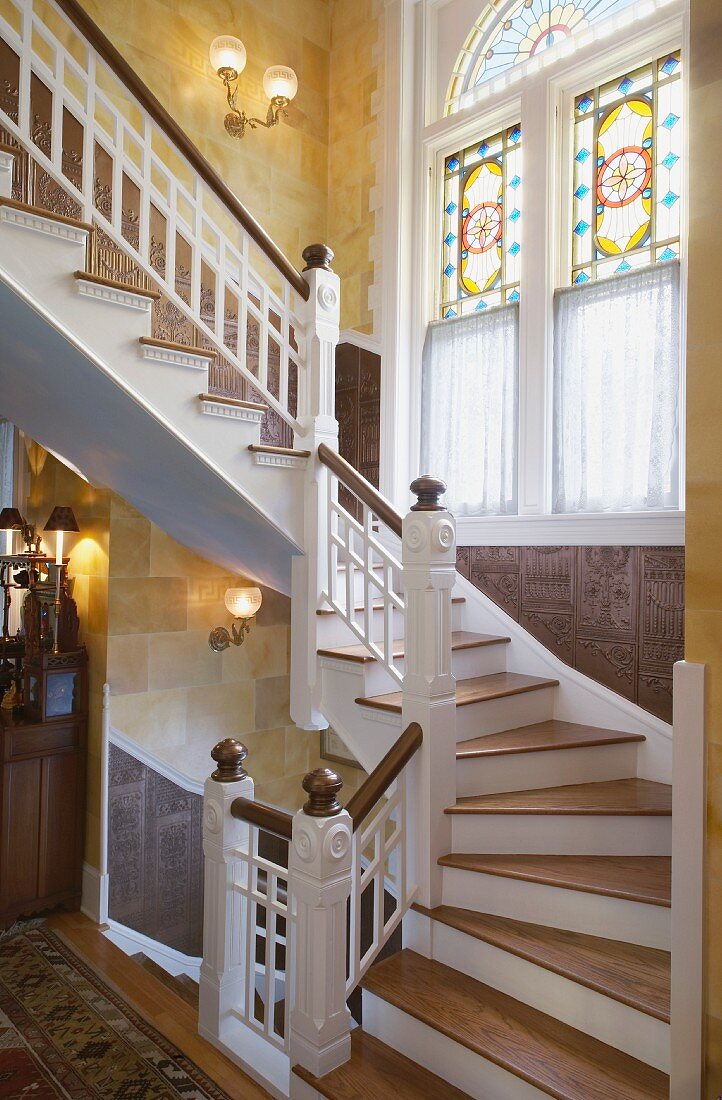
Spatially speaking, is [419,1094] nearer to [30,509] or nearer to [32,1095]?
[32,1095]

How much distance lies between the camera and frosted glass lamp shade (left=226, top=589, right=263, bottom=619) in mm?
4285

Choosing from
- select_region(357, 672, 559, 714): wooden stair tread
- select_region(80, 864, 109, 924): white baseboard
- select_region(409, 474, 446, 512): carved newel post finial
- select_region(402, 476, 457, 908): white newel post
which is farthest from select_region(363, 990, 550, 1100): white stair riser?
select_region(80, 864, 109, 924): white baseboard

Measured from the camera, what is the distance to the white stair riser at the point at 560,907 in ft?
8.04

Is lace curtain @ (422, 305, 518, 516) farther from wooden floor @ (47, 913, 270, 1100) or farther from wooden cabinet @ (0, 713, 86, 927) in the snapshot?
wooden floor @ (47, 913, 270, 1100)

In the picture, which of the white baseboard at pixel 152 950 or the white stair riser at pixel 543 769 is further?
the white baseboard at pixel 152 950

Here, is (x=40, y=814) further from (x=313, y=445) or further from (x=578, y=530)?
(x=578, y=530)

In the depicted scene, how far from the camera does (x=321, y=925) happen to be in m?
2.41

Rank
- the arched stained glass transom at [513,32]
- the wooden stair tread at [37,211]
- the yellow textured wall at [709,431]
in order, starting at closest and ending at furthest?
the yellow textured wall at [709,431] → the wooden stair tread at [37,211] → the arched stained glass transom at [513,32]

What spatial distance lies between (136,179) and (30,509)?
2.86m

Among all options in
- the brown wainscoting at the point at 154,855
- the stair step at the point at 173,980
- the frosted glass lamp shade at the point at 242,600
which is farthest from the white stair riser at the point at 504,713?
the stair step at the point at 173,980

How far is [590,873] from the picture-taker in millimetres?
2646

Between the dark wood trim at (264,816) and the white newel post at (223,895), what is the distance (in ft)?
0.17

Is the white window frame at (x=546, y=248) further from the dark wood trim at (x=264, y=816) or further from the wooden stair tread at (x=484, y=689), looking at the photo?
the dark wood trim at (x=264, y=816)

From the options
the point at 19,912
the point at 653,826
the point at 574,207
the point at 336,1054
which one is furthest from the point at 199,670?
the point at 574,207
